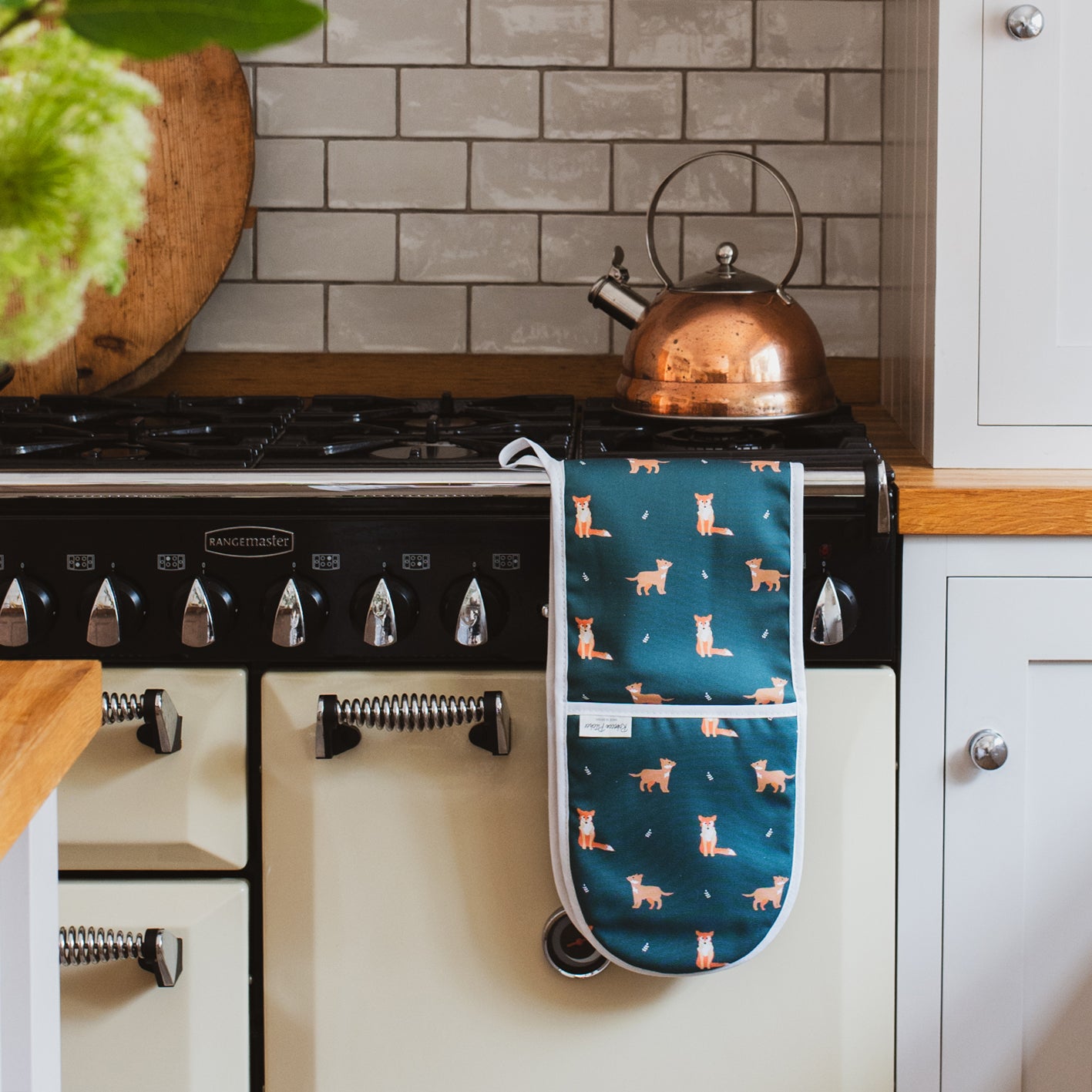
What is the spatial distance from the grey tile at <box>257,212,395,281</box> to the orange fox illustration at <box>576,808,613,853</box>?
39.2 inches

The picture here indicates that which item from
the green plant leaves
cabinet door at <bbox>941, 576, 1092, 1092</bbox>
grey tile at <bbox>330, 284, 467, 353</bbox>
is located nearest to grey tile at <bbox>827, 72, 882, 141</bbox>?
grey tile at <bbox>330, 284, 467, 353</bbox>

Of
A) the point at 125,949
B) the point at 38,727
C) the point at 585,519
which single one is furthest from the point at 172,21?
the point at 125,949

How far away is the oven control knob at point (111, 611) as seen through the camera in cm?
130

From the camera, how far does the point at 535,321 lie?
1.97 metres

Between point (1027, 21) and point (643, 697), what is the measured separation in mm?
840

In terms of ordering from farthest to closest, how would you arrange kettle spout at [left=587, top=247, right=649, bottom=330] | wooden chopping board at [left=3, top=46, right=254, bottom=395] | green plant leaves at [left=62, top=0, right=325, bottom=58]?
1. wooden chopping board at [left=3, top=46, right=254, bottom=395]
2. kettle spout at [left=587, top=247, right=649, bottom=330]
3. green plant leaves at [left=62, top=0, right=325, bottom=58]

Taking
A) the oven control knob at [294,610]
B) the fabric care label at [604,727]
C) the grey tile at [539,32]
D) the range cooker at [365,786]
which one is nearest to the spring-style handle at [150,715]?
the range cooker at [365,786]

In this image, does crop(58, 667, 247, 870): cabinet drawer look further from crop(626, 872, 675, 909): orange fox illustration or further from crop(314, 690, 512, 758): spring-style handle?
crop(626, 872, 675, 909): orange fox illustration

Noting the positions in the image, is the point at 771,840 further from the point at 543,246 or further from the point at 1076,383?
the point at 543,246

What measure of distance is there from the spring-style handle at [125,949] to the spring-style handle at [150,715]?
184 mm

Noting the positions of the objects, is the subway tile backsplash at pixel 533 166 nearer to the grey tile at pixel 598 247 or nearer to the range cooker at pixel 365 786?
the grey tile at pixel 598 247

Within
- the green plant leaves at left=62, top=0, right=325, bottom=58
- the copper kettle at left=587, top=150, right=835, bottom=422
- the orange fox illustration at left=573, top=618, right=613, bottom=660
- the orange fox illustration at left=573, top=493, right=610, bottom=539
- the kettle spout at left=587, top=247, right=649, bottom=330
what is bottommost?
the orange fox illustration at left=573, top=618, right=613, bottom=660

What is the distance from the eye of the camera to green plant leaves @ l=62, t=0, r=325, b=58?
0.34m

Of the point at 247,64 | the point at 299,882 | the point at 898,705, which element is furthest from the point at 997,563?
the point at 247,64
